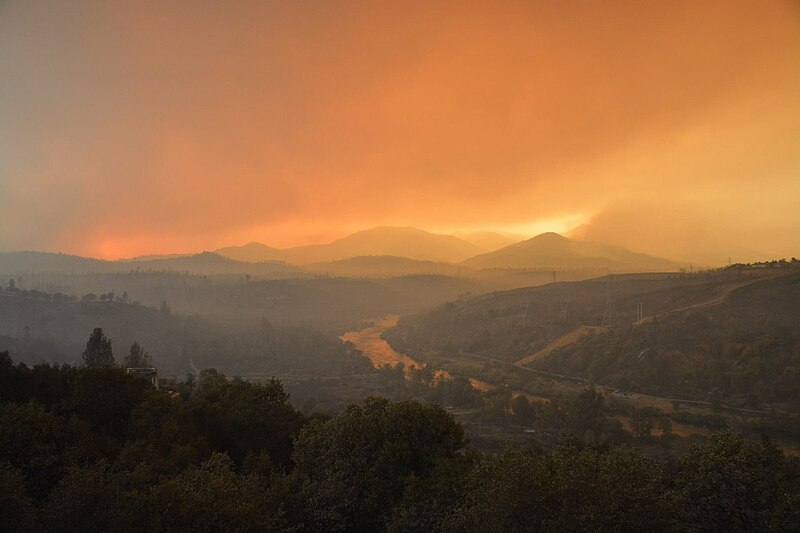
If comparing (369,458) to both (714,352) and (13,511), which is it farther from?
(714,352)

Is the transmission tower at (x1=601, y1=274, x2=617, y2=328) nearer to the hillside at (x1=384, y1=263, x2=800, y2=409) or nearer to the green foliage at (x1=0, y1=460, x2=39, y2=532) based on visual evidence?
the hillside at (x1=384, y1=263, x2=800, y2=409)

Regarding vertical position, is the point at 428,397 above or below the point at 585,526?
below

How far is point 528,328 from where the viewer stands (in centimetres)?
8269

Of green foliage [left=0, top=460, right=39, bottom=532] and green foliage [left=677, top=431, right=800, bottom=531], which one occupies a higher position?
green foliage [left=0, top=460, right=39, bottom=532]

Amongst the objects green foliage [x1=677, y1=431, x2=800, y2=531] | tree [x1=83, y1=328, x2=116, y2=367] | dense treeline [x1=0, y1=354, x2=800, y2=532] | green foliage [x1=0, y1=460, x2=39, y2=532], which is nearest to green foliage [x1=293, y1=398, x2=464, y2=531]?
dense treeline [x1=0, y1=354, x2=800, y2=532]

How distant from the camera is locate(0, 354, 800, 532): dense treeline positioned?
1046cm

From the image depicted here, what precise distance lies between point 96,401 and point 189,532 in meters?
18.0

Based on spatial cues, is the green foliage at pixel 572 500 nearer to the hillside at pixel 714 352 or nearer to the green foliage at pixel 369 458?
the green foliage at pixel 369 458

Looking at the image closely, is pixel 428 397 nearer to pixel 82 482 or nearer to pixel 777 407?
pixel 777 407

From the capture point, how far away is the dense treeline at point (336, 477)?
1046 centimetres

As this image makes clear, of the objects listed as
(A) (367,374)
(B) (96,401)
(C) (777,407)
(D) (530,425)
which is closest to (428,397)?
(D) (530,425)

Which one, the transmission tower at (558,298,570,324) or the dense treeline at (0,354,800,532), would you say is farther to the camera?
the transmission tower at (558,298,570,324)

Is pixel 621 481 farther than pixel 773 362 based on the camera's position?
No

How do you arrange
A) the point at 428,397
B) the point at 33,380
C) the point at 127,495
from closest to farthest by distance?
the point at 127,495, the point at 33,380, the point at 428,397
